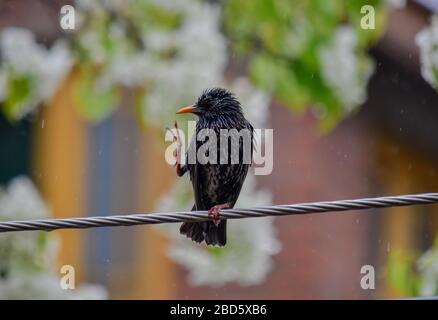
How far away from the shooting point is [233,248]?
3.85m

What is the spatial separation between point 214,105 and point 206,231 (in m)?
0.46

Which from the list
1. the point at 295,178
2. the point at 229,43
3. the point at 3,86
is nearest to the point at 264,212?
the point at 229,43

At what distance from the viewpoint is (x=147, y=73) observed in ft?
12.8

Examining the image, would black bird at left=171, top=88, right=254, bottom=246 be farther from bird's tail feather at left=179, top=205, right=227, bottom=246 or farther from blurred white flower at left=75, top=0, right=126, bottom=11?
blurred white flower at left=75, top=0, right=126, bottom=11

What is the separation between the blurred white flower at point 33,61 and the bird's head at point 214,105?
0.57m

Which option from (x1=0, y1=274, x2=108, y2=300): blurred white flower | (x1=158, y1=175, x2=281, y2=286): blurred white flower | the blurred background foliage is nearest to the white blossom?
the blurred background foliage

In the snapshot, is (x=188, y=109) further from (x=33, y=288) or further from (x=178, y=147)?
(x=33, y=288)

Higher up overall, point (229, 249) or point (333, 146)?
point (333, 146)

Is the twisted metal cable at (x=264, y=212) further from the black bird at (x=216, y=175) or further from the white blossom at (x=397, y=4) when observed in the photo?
the white blossom at (x=397, y=4)
